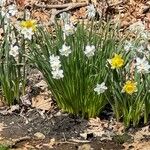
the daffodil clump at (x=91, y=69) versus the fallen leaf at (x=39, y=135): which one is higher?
the daffodil clump at (x=91, y=69)

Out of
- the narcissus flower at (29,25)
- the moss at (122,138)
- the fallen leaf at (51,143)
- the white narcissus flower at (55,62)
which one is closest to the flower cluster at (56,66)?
the white narcissus flower at (55,62)

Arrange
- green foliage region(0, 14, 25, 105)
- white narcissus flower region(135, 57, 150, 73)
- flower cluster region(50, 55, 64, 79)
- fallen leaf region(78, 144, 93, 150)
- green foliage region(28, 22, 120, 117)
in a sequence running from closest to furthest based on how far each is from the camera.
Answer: white narcissus flower region(135, 57, 150, 73), flower cluster region(50, 55, 64, 79), fallen leaf region(78, 144, 93, 150), green foliage region(28, 22, 120, 117), green foliage region(0, 14, 25, 105)

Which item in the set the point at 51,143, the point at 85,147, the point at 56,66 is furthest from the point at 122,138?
the point at 56,66

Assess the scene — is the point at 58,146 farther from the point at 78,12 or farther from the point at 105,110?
the point at 78,12

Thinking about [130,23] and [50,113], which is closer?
[50,113]

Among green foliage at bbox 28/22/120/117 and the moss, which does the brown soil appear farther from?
green foliage at bbox 28/22/120/117

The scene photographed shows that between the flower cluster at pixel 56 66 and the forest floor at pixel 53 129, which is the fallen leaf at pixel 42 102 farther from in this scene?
the flower cluster at pixel 56 66

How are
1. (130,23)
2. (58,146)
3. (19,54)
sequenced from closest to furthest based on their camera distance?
1. (58,146)
2. (19,54)
3. (130,23)

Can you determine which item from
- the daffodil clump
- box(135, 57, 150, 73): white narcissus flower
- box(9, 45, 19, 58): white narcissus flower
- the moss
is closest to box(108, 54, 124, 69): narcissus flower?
the daffodil clump

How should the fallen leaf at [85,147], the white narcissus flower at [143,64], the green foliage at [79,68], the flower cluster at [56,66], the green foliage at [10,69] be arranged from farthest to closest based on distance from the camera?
the green foliage at [10,69], the green foliage at [79,68], the fallen leaf at [85,147], the flower cluster at [56,66], the white narcissus flower at [143,64]

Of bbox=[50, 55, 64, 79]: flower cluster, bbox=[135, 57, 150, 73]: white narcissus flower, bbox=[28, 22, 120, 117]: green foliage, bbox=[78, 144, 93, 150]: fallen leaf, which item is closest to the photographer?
bbox=[135, 57, 150, 73]: white narcissus flower

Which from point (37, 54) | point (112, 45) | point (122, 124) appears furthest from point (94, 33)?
point (122, 124)
